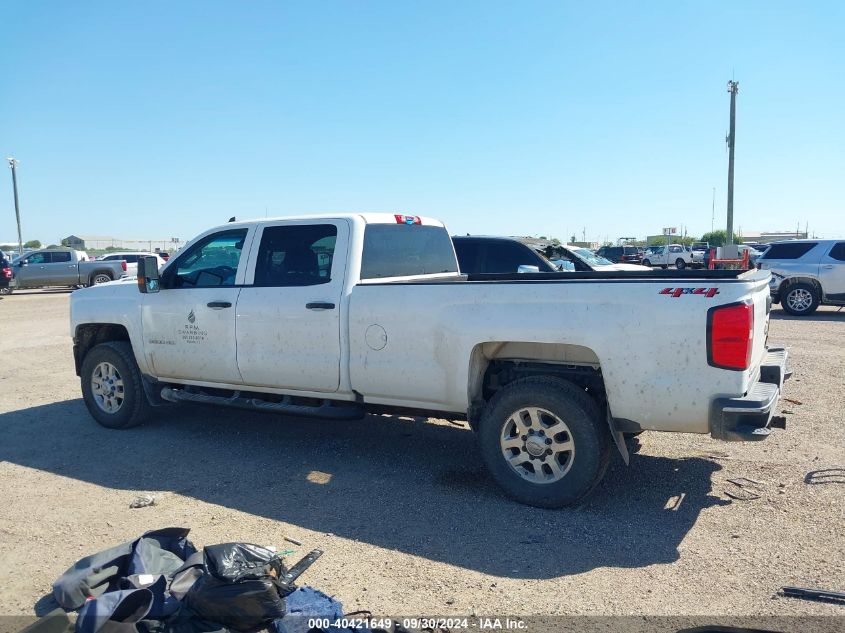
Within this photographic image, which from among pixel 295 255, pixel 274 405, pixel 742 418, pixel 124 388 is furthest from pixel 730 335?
pixel 124 388

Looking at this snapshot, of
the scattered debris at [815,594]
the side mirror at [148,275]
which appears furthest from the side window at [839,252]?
the side mirror at [148,275]

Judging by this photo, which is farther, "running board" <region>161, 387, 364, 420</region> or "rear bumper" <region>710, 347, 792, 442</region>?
"running board" <region>161, 387, 364, 420</region>

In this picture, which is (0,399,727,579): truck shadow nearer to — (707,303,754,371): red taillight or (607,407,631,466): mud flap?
(607,407,631,466): mud flap

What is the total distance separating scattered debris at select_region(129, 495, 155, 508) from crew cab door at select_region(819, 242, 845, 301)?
15899mm

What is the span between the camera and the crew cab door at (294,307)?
544 centimetres

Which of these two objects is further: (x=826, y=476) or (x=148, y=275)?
(x=148, y=275)

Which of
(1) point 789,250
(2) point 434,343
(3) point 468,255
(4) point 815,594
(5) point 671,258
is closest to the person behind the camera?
(4) point 815,594

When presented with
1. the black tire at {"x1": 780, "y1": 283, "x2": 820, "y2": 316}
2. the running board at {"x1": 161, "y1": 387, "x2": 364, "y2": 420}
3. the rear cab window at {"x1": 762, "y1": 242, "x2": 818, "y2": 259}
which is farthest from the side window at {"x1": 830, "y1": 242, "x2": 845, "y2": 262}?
the running board at {"x1": 161, "y1": 387, "x2": 364, "y2": 420}

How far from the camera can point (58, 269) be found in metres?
27.5

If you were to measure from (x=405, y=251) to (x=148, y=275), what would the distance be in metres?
2.33

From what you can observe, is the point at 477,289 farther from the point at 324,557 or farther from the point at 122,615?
the point at 122,615

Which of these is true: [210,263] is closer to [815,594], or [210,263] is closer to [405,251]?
[405,251]

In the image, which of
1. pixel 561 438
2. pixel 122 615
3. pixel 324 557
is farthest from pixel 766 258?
pixel 122 615

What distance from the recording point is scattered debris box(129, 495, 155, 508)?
189 inches
